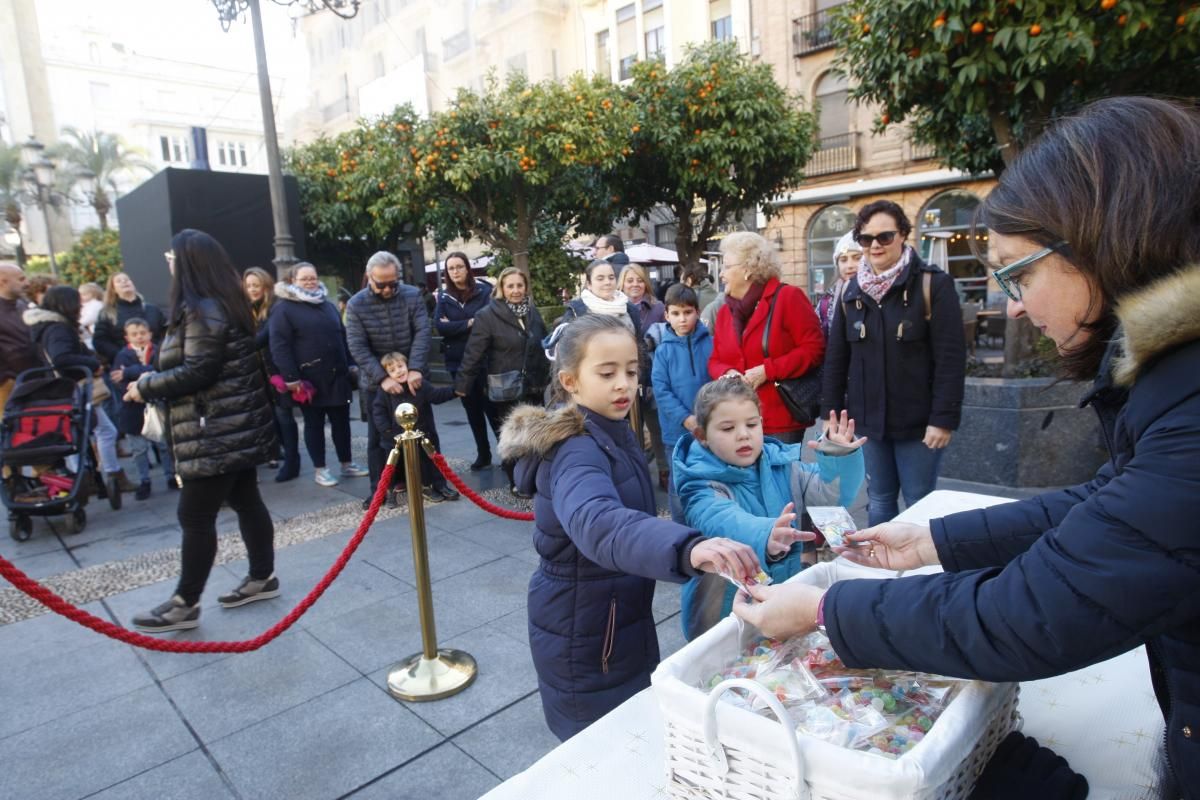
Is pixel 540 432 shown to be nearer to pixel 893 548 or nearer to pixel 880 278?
pixel 893 548

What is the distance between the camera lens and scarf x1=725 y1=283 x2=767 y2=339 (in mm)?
4211

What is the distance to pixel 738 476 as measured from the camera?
93.0 inches

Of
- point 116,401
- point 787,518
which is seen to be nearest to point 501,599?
point 787,518

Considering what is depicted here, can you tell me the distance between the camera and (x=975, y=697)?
3.50 feet

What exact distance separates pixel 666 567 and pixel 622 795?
16.9 inches

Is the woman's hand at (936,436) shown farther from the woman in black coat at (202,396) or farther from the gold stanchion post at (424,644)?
the woman in black coat at (202,396)

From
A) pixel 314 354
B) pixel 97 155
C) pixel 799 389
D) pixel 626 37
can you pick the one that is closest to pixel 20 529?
pixel 314 354

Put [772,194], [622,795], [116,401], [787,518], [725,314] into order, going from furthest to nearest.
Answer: [772,194], [116,401], [725,314], [787,518], [622,795]

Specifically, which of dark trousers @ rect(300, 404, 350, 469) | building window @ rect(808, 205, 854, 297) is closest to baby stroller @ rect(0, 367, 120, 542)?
dark trousers @ rect(300, 404, 350, 469)

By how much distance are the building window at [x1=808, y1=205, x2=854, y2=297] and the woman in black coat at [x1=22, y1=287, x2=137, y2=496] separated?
20.2 metres

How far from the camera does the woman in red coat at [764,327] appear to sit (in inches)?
162

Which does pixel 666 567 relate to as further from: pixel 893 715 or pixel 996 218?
pixel 996 218

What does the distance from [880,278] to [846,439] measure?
4.63 feet

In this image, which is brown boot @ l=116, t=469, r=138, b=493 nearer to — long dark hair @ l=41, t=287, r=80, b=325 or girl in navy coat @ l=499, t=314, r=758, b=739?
long dark hair @ l=41, t=287, r=80, b=325
